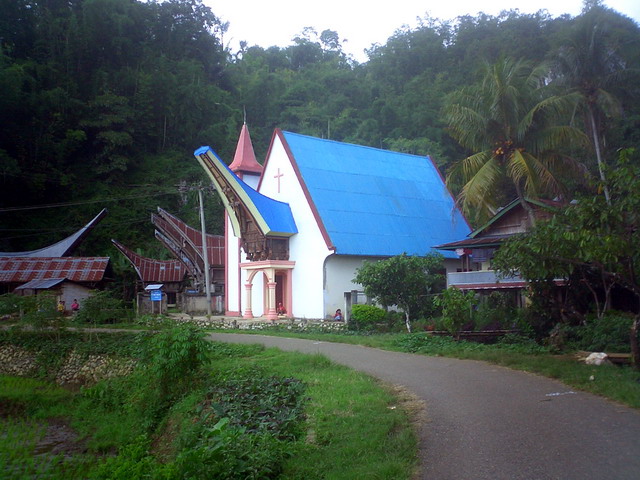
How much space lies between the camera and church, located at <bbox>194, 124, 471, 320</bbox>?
995 inches

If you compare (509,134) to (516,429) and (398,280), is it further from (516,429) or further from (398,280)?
(516,429)

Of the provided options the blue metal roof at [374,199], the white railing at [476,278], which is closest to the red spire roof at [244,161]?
the blue metal roof at [374,199]

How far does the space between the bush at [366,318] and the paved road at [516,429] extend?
926 cm

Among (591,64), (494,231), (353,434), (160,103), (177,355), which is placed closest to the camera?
(353,434)

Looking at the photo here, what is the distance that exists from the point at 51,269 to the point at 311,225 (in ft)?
46.3

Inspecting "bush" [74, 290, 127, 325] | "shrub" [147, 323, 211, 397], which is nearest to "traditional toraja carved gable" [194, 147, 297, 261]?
"bush" [74, 290, 127, 325]

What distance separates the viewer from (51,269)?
1198 inches

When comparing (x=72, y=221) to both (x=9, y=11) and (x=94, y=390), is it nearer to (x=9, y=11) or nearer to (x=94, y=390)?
(x=9, y=11)

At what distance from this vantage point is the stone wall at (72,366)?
19.5 m

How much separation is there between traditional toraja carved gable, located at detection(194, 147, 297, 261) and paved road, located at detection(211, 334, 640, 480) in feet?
46.6

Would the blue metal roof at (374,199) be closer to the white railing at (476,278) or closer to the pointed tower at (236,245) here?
the white railing at (476,278)

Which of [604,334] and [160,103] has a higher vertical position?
[160,103]

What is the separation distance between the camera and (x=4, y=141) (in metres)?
38.6

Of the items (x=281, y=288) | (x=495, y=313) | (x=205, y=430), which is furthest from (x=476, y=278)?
(x=205, y=430)
